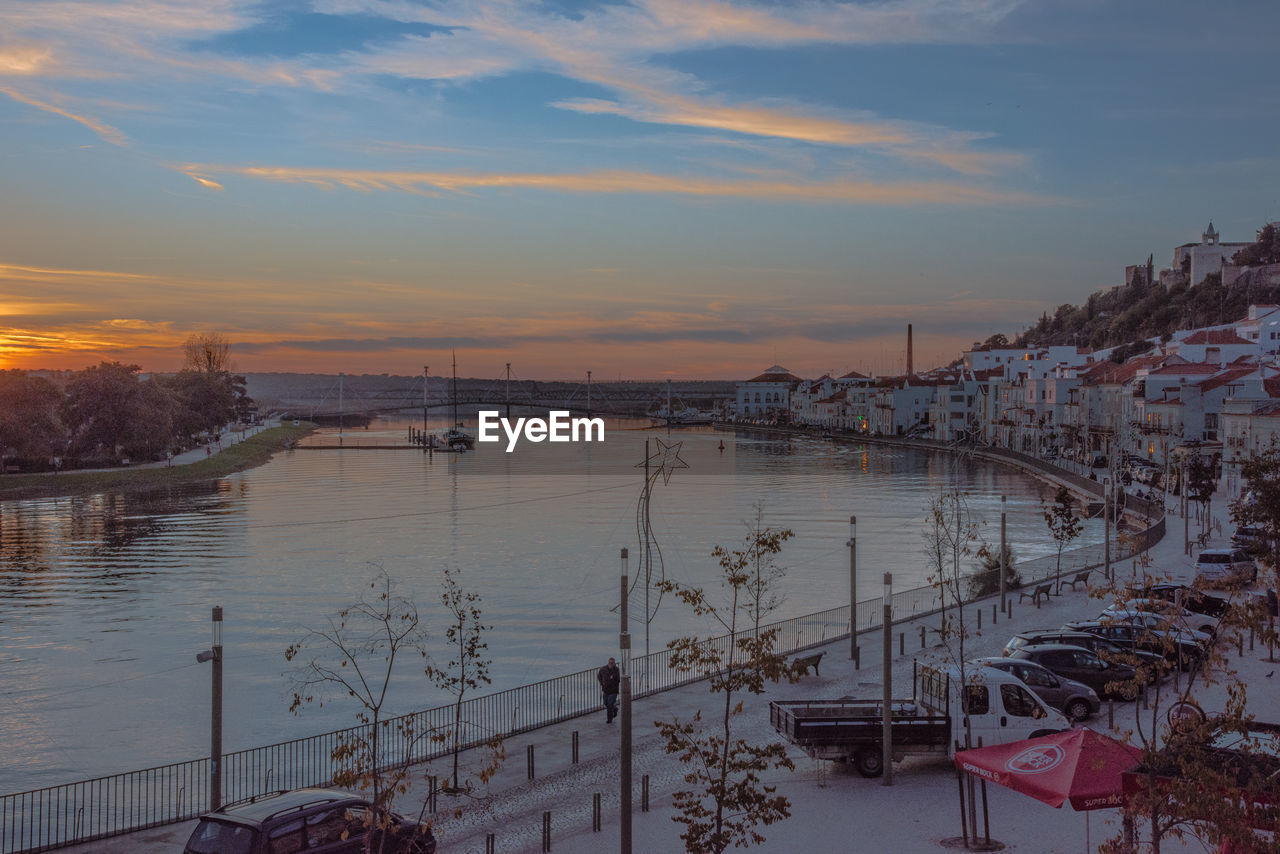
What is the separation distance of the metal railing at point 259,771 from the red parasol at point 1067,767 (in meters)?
3.56

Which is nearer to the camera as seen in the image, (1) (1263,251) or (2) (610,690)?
(2) (610,690)

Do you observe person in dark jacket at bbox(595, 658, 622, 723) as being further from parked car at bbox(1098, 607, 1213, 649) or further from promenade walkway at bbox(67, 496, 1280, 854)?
parked car at bbox(1098, 607, 1213, 649)

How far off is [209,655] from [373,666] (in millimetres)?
10703

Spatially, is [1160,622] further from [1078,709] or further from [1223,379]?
[1223,379]

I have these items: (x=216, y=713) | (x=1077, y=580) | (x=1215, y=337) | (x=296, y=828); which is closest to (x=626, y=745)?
(x=296, y=828)

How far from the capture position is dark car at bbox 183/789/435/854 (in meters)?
9.53

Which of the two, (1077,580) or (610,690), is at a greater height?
(610,690)

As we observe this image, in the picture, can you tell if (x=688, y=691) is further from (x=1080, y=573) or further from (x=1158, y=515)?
(x=1158, y=515)

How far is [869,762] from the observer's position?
14.0 m

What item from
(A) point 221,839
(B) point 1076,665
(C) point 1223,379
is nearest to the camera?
(A) point 221,839

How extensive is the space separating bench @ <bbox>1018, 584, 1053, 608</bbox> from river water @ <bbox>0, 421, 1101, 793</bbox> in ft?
17.1

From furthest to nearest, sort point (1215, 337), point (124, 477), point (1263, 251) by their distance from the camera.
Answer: point (1263, 251)
point (1215, 337)
point (124, 477)

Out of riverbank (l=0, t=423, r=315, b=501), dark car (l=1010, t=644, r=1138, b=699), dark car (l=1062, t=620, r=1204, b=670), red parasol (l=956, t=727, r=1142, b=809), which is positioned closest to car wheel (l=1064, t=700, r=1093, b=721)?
dark car (l=1062, t=620, r=1204, b=670)

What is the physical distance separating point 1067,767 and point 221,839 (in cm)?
740
